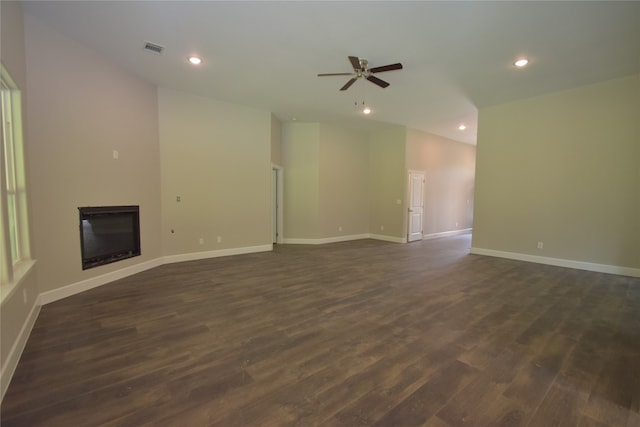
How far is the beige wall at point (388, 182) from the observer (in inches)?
313

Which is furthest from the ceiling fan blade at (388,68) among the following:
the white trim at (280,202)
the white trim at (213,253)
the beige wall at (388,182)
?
the white trim at (213,253)

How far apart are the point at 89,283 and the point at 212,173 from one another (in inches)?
110

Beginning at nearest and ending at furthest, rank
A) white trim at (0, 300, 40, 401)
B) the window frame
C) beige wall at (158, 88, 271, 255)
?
white trim at (0, 300, 40, 401), the window frame, beige wall at (158, 88, 271, 255)

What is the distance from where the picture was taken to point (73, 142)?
364cm

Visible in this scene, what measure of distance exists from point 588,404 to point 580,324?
1508 millimetres

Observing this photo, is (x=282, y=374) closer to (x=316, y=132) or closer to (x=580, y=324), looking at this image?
(x=580, y=324)

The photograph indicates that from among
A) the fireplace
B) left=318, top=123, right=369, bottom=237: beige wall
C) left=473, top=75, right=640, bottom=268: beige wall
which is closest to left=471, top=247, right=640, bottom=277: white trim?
left=473, top=75, right=640, bottom=268: beige wall

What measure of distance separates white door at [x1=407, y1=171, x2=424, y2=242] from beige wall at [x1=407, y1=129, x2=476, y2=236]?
20 centimetres

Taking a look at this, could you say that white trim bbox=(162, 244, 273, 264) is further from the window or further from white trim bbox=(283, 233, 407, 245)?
the window

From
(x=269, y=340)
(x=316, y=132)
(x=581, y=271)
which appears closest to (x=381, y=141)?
(x=316, y=132)

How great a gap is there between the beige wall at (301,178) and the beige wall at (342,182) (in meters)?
0.16

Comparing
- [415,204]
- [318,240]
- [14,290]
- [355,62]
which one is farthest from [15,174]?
[415,204]

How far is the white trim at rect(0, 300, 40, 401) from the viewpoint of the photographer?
6.11 ft

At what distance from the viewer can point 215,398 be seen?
180 centimetres
